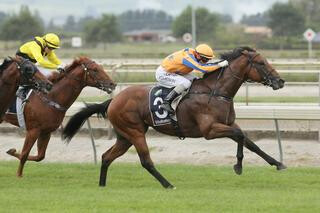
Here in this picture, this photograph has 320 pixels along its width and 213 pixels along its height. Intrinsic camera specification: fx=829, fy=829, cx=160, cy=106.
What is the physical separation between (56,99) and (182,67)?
1873 mm

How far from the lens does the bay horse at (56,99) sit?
10.5 metres

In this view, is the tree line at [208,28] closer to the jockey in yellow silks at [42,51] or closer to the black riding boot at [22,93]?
the jockey in yellow silks at [42,51]

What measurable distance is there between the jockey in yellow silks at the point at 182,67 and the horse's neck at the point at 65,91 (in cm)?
141

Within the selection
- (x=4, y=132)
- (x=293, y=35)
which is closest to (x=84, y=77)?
(x=4, y=132)

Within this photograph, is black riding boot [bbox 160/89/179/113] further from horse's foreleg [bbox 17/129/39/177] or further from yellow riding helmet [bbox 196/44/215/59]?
horse's foreleg [bbox 17/129/39/177]

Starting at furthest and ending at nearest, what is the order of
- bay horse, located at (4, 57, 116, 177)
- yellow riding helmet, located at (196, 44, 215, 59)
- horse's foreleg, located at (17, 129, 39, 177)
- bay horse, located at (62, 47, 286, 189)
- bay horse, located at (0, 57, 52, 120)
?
bay horse, located at (4, 57, 116, 177)
horse's foreleg, located at (17, 129, 39, 177)
bay horse, located at (0, 57, 52, 120)
yellow riding helmet, located at (196, 44, 215, 59)
bay horse, located at (62, 47, 286, 189)

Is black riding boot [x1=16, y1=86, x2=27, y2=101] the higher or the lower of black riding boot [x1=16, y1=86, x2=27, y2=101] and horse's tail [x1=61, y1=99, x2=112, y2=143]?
the higher

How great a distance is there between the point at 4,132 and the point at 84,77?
17.0 feet

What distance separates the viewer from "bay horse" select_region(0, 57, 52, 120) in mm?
9805

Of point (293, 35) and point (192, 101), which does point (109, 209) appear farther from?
point (293, 35)

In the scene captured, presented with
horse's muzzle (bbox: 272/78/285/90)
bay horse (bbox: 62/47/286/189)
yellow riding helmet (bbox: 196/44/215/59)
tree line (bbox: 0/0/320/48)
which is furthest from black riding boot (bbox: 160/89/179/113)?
tree line (bbox: 0/0/320/48)

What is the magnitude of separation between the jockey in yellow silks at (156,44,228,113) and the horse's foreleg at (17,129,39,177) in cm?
185

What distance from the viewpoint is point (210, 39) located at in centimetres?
6103

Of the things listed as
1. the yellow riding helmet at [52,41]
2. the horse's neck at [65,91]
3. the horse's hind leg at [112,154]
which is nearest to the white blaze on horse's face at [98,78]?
the horse's neck at [65,91]
